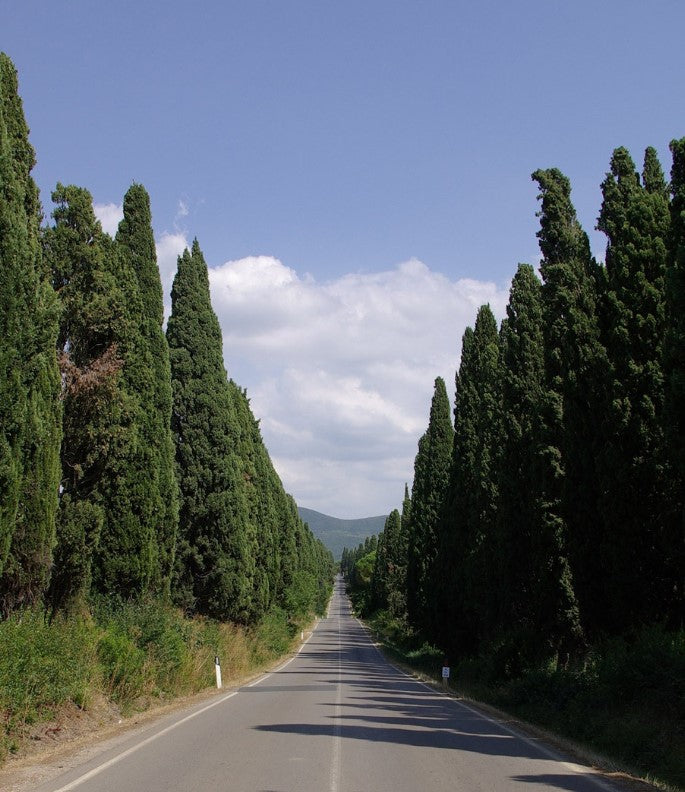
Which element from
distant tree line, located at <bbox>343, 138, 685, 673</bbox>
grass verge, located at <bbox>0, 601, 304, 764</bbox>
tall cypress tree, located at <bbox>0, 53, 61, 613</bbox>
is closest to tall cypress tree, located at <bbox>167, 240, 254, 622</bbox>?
grass verge, located at <bbox>0, 601, 304, 764</bbox>

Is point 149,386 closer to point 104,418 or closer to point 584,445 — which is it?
point 104,418

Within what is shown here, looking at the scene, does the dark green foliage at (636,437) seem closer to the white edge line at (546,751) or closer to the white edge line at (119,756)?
the white edge line at (546,751)

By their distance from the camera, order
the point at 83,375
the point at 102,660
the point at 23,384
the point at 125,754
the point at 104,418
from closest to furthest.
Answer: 1. the point at 125,754
2. the point at 23,384
3. the point at 83,375
4. the point at 104,418
5. the point at 102,660

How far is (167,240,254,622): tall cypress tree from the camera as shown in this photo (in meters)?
25.8

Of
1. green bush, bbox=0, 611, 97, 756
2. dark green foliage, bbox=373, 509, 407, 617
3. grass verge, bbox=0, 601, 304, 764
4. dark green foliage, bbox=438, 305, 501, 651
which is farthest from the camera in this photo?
dark green foliage, bbox=373, 509, 407, 617

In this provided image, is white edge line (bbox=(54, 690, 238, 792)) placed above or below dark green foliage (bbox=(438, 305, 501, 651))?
below

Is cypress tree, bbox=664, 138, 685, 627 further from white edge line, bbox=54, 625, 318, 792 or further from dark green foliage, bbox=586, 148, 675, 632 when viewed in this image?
white edge line, bbox=54, 625, 318, 792

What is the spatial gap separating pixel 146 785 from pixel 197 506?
18.0 m

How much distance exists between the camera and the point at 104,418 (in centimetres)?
1529

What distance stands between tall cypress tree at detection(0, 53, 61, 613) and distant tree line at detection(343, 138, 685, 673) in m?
8.60

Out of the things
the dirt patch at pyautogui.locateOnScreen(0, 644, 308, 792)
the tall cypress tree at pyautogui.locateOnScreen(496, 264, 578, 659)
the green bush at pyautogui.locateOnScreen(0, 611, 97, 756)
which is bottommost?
the dirt patch at pyautogui.locateOnScreen(0, 644, 308, 792)

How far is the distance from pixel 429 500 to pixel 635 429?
31.9 m

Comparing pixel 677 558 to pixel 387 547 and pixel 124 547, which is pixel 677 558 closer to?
pixel 124 547

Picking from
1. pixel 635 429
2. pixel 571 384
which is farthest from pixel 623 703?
pixel 571 384
